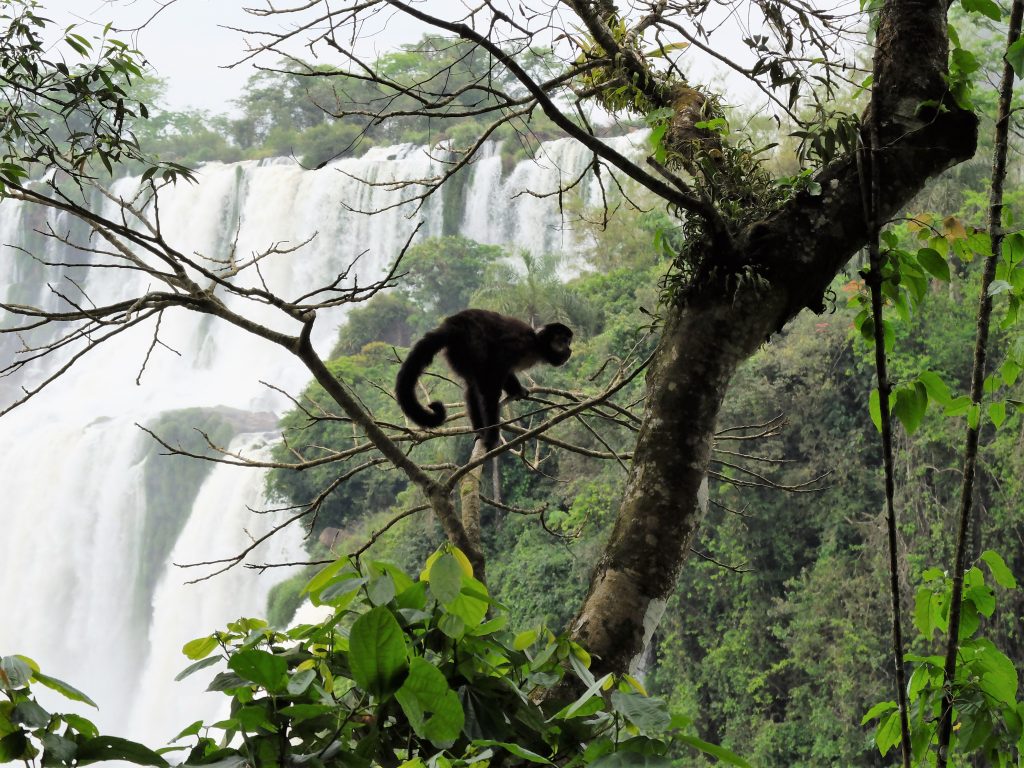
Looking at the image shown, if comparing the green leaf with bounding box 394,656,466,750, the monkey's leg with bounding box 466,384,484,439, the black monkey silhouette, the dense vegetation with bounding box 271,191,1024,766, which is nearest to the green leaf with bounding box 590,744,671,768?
the green leaf with bounding box 394,656,466,750

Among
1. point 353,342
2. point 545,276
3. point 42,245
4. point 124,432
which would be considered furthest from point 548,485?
point 42,245

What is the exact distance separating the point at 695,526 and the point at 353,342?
14703 mm

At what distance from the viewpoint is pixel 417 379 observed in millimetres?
3254

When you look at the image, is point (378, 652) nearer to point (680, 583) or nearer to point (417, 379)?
point (417, 379)

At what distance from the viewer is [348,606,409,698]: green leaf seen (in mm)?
659

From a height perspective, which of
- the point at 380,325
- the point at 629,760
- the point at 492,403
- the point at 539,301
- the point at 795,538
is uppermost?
the point at 380,325

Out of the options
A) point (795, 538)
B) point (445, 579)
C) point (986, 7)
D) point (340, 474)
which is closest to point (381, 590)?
point (445, 579)

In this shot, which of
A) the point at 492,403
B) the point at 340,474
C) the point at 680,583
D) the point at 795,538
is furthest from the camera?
the point at 340,474

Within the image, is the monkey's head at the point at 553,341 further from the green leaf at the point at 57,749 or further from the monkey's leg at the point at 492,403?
the green leaf at the point at 57,749

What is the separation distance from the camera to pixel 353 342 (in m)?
15.8

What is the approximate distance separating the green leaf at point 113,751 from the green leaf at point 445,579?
0.71 ft

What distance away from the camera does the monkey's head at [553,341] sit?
3.77 m

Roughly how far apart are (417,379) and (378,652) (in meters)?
2.61

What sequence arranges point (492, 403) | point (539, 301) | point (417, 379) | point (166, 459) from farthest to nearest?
point (166, 459)
point (539, 301)
point (492, 403)
point (417, 379)
